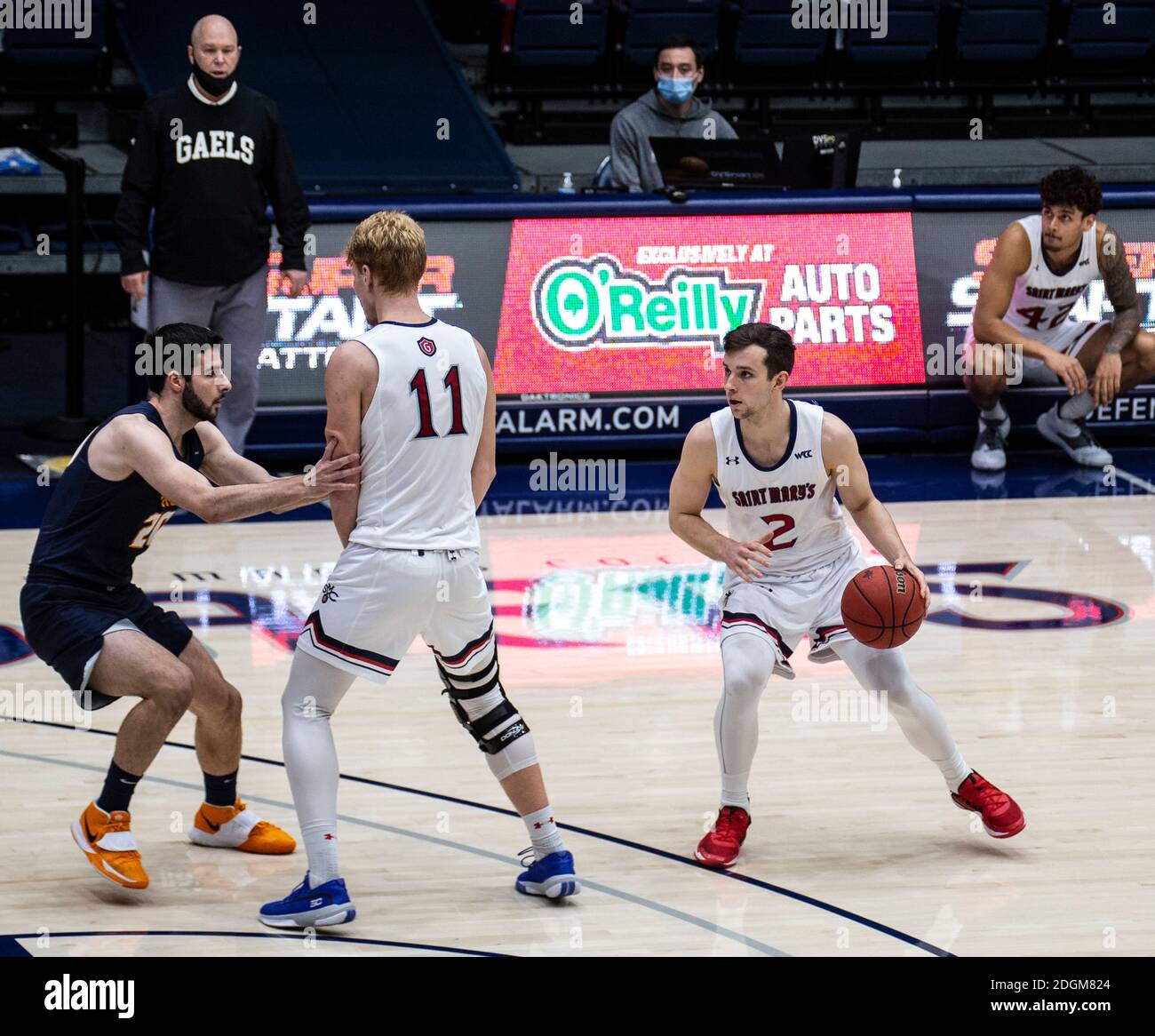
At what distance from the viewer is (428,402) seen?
4.43m

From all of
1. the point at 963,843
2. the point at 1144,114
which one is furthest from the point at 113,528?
the point at 1144,114

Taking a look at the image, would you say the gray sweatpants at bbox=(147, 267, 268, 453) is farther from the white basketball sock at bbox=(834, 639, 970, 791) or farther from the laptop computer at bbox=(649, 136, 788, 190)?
the white basketball sock at bbox=(834, 639, 970, 791)

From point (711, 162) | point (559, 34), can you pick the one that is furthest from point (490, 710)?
point (559, 34)

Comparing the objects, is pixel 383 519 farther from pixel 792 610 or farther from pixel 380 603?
pixel 792 610

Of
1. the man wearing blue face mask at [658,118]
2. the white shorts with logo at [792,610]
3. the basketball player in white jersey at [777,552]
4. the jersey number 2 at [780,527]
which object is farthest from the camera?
the man wearing blue face mask at [658,118]

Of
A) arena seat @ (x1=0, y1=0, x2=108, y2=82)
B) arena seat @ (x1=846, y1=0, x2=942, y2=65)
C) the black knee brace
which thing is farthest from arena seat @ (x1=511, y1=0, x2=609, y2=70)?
the black knee brace

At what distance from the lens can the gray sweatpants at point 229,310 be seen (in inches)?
360

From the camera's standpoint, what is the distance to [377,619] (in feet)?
14.6

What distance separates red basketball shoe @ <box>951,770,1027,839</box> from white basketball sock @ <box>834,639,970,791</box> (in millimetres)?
34

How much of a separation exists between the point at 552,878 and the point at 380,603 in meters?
0.89

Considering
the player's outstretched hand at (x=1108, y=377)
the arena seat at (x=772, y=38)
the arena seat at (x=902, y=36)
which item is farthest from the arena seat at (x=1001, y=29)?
the player's outstretched hand at (x=1108, y=377)

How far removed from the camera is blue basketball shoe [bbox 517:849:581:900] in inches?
184

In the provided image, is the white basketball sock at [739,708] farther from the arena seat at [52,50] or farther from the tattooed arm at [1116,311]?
the arena seat at [52,50]

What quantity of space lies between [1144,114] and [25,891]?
15417 millimetres
